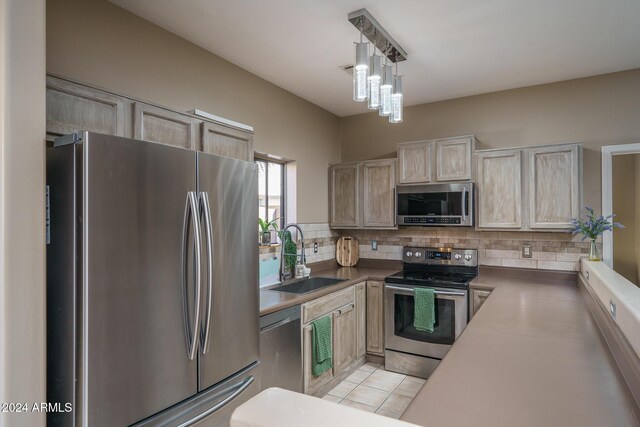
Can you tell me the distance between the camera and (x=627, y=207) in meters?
4.73

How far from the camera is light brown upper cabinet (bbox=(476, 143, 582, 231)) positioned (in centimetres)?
317

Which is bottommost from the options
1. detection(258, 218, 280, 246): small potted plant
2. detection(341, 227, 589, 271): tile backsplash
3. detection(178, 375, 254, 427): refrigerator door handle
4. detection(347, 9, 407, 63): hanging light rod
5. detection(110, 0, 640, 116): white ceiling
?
detection(178, 375, 254, 427): refrigerator door handle

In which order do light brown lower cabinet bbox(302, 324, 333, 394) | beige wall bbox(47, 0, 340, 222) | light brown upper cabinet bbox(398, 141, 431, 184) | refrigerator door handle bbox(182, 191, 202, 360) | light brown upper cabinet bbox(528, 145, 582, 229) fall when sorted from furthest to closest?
light brown upper cabinet bbox(398, 141, 431, 184), light brown upper cabinet bbox(528, 145, 582, 229), light brown lower cabinet bbox(302, 324, 333, 394), beige wall bbox(47, 0, 340, 222), refrigerator door handle bbox(182, 191, 202, 360)

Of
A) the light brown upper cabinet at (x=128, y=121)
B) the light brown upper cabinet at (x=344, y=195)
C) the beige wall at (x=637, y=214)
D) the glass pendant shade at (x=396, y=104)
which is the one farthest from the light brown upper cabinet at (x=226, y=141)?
the beige wall at (x=637, y=214)

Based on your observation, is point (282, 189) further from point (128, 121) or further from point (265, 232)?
point (128, 121)

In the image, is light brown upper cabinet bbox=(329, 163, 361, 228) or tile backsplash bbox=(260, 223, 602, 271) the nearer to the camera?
tile backsplash bbox=(260, 223, 602, 271)

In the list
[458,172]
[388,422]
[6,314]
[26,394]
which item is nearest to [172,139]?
[6,314]

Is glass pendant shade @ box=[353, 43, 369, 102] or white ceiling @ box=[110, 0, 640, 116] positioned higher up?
white ceiling @ box=[110, 0, 640, 116]

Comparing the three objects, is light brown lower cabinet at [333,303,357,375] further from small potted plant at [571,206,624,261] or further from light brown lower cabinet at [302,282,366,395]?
small potted plant at [571,206,624,261]

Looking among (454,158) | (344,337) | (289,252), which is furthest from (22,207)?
(454,158)

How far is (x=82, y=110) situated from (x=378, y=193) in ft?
9.59

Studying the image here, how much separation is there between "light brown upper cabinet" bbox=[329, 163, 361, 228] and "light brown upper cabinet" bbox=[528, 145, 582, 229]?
5.51 feet

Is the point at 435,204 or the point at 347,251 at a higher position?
the point at 435,204

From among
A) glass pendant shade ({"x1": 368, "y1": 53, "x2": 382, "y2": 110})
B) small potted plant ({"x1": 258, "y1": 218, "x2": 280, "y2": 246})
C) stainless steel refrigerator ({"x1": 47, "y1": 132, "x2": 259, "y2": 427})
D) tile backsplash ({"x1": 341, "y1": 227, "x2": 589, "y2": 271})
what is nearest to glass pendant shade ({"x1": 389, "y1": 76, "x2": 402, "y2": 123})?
glass pendant shade ({"x1": 368, "y1": 53, "x2": 382, "y2": 110})
